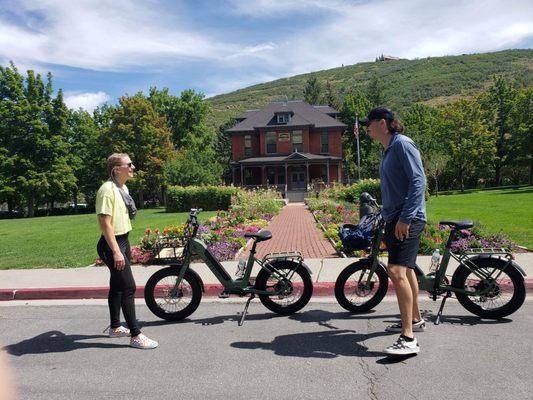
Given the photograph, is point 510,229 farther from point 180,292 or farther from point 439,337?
point 180,292

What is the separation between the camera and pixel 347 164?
5903 centimetres

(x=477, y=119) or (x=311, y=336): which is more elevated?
(x=477, y=119)

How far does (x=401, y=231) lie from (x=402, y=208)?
24 cm

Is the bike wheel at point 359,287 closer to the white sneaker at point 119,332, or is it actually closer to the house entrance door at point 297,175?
the white sneaker at point 119,332

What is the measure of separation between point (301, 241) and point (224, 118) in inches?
4838

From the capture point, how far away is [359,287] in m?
5.52

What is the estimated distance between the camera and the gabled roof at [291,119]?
4447 centimetres

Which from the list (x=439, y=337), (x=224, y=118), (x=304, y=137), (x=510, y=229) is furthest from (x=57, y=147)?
(x=224, y=118)

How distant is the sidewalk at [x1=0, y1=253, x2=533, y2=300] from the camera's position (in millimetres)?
6910

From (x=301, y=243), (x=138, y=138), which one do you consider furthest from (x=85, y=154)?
(x=301, y=243)

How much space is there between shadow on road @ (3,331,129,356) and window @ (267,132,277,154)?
40.1m

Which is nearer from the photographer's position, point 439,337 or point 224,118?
point 439,337

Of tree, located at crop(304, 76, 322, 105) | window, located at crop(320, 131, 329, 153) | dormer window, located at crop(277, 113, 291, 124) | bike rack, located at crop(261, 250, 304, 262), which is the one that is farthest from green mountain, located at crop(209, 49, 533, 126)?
bike rack, located at crop(261, 250, 304, 262)

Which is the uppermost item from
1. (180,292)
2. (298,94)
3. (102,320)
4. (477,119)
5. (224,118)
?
(298,94)
